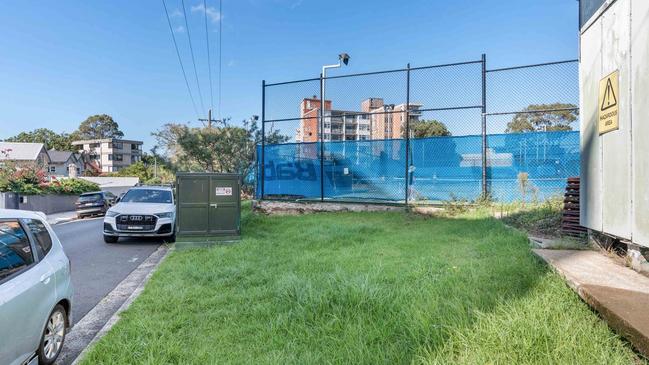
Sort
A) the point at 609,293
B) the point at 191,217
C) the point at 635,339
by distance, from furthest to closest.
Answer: the point at 191,217
the point at 609,293
the point at 635,339

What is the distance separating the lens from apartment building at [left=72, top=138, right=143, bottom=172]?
8612cm

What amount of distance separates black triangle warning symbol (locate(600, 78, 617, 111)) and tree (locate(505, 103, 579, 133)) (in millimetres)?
5305

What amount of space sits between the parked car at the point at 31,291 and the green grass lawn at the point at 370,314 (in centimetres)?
43

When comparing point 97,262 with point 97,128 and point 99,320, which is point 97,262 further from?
point 97,128

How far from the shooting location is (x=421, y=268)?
4.88 m

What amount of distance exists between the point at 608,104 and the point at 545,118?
27.4 ft

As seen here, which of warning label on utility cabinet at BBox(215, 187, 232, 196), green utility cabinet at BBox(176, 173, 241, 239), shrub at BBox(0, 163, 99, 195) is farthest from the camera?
shrub at BBox(0, 163, 99, 195)

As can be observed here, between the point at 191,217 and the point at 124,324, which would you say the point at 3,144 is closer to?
the point at 191,217

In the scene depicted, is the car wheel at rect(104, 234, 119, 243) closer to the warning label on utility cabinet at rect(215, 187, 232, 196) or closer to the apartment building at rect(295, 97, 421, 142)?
the warning label on utility cabinet at rect(215, 187, 232, 196)

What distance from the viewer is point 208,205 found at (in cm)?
907

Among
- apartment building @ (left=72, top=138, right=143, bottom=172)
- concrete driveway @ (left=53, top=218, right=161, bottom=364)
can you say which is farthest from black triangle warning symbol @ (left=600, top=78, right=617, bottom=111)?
apartment building @ (left=72, top=138, right=143, bottom=172)

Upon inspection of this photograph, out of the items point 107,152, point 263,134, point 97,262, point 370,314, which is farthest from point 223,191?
point 107,152

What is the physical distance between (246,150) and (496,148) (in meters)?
20.1

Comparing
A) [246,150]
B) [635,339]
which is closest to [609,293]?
[635,339]
